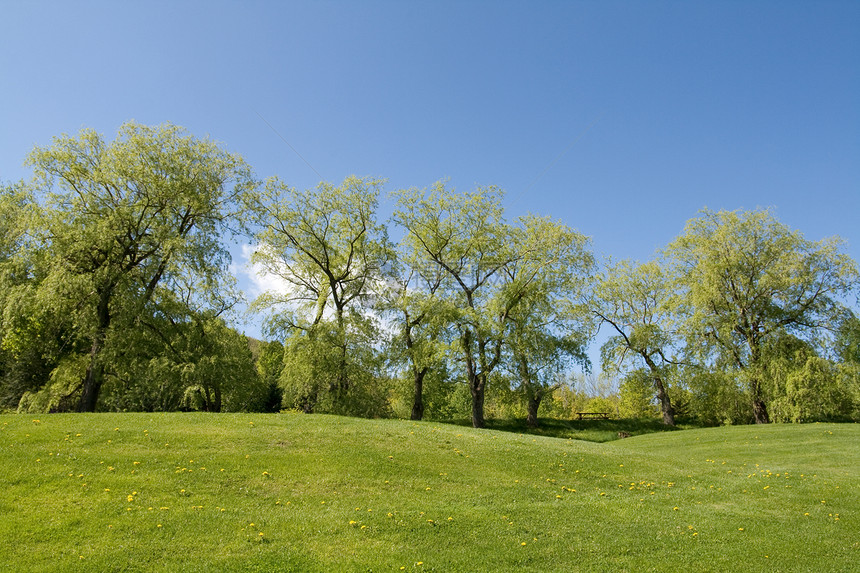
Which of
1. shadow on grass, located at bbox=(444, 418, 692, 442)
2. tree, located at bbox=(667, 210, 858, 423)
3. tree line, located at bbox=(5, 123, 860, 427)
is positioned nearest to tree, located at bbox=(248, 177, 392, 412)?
tree line, located at bbox=(5, 123, 860, 427)

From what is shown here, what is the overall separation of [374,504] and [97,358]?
61.3 ft

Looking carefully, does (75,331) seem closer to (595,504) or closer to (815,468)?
(595,504)

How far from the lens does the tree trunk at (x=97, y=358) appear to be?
22766 millimetres

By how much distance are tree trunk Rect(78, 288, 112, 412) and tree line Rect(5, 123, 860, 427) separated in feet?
0.27

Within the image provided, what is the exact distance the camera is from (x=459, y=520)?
9.68 m

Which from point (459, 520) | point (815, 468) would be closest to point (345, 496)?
point (459, 520)

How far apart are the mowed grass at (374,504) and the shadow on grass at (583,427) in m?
18.7

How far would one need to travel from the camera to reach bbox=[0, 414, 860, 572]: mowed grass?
25.5ft

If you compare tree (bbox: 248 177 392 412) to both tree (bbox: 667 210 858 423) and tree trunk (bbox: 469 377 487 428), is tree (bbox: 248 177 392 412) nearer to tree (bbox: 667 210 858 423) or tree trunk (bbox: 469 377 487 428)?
tree trunk (bbox: 469 377 487 428)

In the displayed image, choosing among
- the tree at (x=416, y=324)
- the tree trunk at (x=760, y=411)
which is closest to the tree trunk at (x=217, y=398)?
the tree at (x=416, y=324)

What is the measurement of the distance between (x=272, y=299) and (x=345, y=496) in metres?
22.8

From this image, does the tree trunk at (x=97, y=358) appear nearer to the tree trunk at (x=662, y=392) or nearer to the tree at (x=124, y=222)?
the tree at (x=124, y=222)

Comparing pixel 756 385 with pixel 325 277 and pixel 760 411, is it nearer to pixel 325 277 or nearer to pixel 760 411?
pixel 760 411

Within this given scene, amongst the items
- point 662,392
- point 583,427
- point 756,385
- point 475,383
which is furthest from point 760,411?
point 475,383
